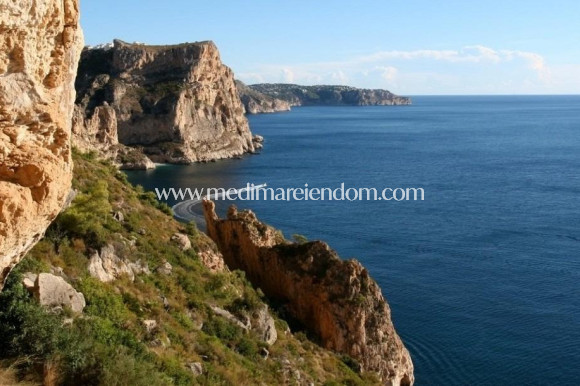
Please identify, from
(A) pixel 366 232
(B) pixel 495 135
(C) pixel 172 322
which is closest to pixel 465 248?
(A) pixel 366 232

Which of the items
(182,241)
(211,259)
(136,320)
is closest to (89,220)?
(136,320)

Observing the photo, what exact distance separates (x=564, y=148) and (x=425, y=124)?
76.6 meters

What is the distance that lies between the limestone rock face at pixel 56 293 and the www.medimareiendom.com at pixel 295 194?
5973 cm

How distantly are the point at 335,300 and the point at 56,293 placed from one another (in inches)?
601

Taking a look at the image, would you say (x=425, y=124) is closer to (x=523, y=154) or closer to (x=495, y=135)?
(x=495, y=135)

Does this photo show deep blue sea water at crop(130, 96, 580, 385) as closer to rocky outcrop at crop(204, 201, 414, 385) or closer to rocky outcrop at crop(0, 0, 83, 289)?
rocky outcrop at crop(204, 201, 414, 385)

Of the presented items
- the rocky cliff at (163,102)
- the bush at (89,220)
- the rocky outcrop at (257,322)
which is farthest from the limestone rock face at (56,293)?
the rocky cliff at (163,102)

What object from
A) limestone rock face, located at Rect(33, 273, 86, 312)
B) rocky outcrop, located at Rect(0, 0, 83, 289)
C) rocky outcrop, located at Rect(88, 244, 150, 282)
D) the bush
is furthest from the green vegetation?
rocky outcrop, located at Rect(0, 0, 83, 289)

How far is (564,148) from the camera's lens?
120562 millimetres

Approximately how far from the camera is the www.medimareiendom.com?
245ft

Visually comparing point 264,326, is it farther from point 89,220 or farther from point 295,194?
point 295,194

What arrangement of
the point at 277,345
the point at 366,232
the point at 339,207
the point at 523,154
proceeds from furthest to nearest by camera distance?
the point at 523,154
the point at 339,207
the point at 366,232
the point at 277,345

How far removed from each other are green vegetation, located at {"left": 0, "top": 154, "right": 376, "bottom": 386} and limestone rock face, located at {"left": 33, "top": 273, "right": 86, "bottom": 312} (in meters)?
0.31

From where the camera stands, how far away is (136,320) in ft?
53.0
